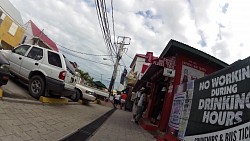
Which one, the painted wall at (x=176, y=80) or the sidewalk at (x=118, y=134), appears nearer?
the sidewalk at (x=118, y=134)

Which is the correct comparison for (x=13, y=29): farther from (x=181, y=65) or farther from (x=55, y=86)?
(x=181, y=65)

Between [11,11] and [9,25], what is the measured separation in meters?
2.16

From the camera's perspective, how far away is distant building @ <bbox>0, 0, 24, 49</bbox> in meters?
26.3

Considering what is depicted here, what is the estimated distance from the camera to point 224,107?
4.23 meters

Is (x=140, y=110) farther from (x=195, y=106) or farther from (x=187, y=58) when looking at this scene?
(x=195, y=106)

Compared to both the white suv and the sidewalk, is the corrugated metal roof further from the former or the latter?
the sidewalk

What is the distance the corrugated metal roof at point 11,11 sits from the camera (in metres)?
26.5

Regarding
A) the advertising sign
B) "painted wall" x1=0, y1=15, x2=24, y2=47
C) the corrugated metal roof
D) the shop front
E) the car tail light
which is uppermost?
the corrugated metal roof

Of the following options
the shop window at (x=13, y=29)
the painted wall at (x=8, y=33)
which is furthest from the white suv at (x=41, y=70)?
the shop window at (x=13, y=29)

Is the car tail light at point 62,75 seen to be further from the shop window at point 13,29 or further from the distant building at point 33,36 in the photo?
the distant building at point 33,36

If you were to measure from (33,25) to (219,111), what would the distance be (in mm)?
34147

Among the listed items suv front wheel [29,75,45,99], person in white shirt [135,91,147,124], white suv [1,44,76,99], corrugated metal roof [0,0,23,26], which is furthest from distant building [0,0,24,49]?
suv front wheel [29,75,45,99]

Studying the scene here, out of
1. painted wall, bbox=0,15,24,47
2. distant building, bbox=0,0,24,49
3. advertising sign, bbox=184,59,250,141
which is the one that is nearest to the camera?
advertising sign, bbox=184,59,250,141

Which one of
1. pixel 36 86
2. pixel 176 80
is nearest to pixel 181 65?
pixel 176 80
